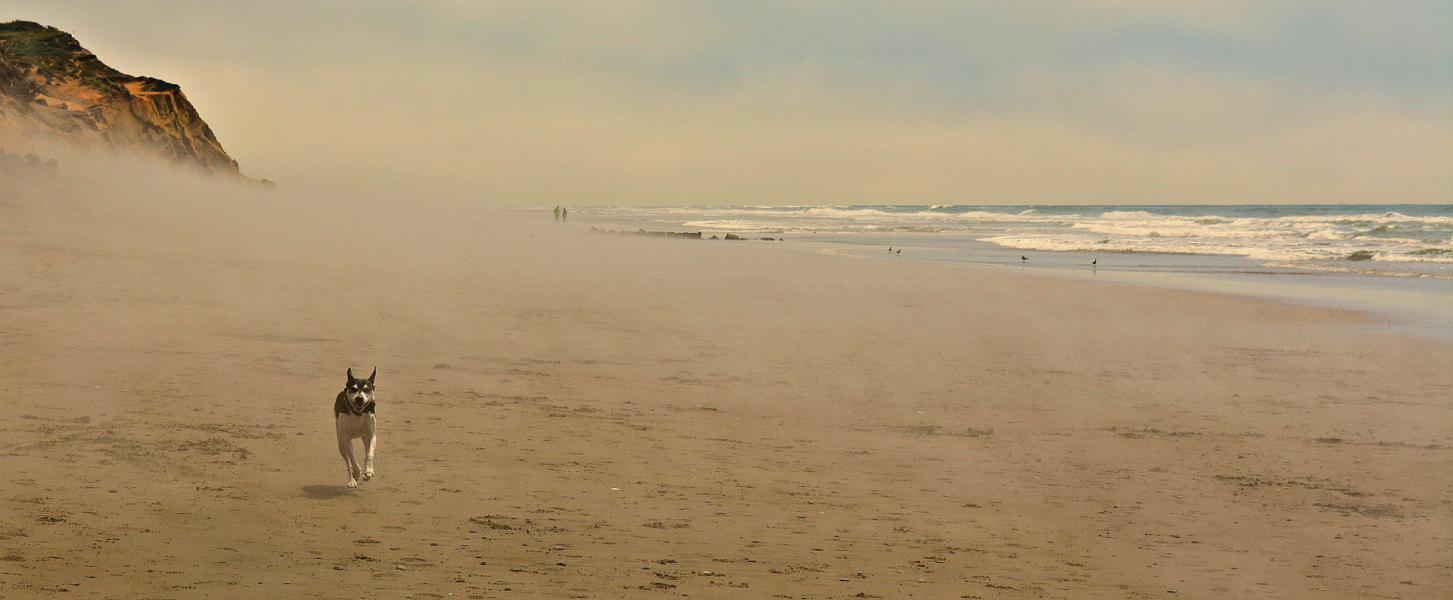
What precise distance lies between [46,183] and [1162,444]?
29.4m

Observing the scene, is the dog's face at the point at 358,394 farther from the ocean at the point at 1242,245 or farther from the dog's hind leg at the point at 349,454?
the ocean at the point at 1242,245

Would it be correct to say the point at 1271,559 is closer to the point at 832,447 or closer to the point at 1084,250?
the point at 832,447

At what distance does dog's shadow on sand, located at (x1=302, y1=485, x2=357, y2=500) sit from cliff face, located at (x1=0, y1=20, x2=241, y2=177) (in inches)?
1494

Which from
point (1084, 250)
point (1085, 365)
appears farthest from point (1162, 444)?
point (1084, 250)

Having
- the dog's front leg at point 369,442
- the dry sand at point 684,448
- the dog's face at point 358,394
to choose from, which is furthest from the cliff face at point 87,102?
the dog's face at point 358,394

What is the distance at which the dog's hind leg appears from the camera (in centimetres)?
832

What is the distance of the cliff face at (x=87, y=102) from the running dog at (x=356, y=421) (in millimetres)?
37925

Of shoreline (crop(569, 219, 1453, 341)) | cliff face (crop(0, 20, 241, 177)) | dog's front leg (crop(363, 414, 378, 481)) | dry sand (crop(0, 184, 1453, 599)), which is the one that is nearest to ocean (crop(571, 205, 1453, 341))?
shoreline (crop(569, 219, 1453, 341))

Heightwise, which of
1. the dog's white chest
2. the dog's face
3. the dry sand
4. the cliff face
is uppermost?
the cliff face

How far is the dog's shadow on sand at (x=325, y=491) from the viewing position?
8.09m

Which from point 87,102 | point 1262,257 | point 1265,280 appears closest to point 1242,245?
point 1262,257

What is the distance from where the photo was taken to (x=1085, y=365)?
15773 mm

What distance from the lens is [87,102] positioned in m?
48.7

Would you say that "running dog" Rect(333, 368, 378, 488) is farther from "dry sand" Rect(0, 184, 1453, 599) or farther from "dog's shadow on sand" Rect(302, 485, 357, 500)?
"dry sand" Rect(0, 184, 1453, 599)
